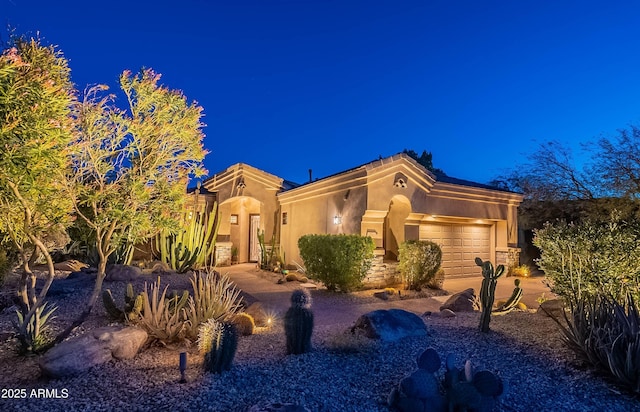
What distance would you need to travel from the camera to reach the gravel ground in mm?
3668

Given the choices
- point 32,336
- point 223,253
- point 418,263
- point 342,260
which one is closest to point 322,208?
point 342,260

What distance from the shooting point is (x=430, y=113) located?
189 ft

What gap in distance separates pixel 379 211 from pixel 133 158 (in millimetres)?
8800

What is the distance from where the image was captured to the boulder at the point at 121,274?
1014 cm

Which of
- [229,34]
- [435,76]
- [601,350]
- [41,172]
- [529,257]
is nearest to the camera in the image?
[41,172]

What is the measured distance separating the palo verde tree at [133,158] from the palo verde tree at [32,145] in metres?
0.50

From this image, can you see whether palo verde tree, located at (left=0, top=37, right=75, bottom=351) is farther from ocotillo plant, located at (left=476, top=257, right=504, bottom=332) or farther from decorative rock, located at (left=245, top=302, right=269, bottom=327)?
ocotillo plant, located at (left=476, top=257, right=504, bottom=332)

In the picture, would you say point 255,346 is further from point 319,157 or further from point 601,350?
point 319,157

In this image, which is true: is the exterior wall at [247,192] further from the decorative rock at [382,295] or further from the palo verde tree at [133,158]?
the palo verde tree at [133,158]

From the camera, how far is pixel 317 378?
4.25 metres

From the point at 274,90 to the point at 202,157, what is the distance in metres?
54.4

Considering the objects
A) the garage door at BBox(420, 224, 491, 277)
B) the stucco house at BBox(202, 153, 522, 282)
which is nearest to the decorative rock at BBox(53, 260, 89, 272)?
the stucco house at BBox(202, 153, 522, 282)

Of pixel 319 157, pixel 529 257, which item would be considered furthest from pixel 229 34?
pixel 319 157

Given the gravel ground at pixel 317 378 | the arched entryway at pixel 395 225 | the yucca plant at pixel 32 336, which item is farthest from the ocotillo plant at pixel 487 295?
the arched entryway at pixel 395 225
